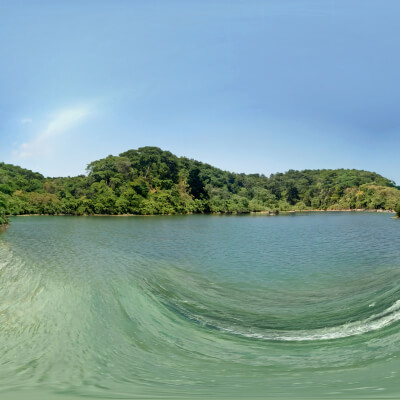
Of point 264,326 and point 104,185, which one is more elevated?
point 104,185

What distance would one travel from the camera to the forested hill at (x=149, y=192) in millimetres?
67750

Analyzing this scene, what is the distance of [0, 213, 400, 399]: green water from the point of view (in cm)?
404

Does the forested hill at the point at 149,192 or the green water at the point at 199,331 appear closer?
the green water at the point at 199,331

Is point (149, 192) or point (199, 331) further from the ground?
point (149, 192)

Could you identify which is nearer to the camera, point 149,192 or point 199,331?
point 199,331

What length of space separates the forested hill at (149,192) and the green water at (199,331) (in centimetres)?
5203

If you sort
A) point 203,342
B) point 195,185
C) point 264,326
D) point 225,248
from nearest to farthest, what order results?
point 203,342 < point 264,326 < point 225,248 < point 195,185

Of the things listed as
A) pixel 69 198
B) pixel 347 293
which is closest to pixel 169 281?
pixel 347 293

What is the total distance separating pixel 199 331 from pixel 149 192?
2909 inches

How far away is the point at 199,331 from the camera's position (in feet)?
21.0

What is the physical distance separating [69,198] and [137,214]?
1729 centimetres

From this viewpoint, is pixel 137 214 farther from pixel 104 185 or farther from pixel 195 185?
pixel 195 185

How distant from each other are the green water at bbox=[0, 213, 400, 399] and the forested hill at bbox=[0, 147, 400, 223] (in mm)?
52033

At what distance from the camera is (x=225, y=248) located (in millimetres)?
19812
